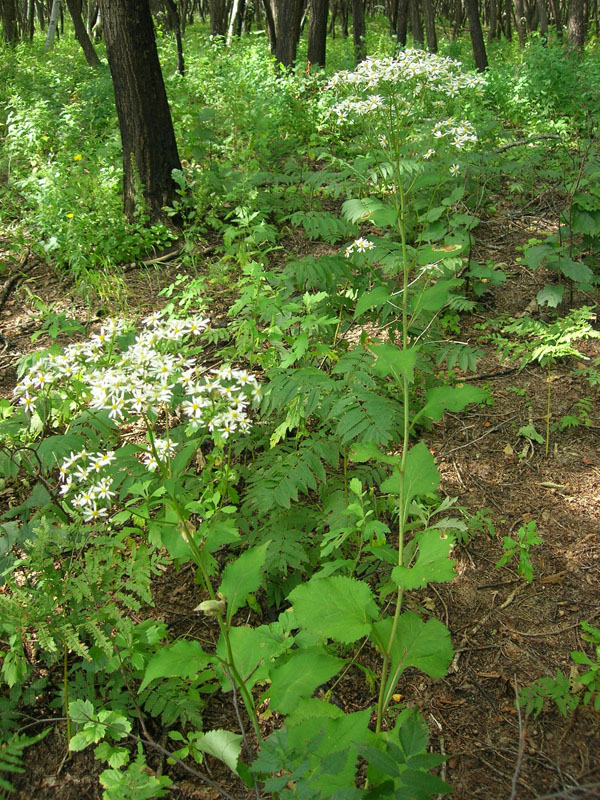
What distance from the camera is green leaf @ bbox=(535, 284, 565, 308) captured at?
12.5 feet

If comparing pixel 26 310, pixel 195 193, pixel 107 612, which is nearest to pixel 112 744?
pixel 107 612

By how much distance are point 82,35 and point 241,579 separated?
44.9 ft

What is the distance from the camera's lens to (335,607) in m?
1.62

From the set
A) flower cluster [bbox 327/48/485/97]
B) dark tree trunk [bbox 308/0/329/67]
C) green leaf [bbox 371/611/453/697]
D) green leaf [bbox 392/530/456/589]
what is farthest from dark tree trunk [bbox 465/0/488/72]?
green leaf [bbox 371/611/453/697]

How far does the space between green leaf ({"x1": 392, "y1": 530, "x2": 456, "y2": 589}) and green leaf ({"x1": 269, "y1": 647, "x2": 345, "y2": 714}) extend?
28 cm

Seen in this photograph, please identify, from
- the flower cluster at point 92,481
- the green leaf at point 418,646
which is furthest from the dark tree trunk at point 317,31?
the green leaf at point 418,646

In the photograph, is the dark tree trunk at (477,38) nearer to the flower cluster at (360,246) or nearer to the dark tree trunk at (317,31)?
the dark tree trunk at (317,31)

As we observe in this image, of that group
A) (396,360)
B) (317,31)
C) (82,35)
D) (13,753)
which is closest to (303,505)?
(396,360)

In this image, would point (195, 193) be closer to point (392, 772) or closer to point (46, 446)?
point (46, 446)

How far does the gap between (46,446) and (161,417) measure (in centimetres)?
117

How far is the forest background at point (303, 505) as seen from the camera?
168 cm

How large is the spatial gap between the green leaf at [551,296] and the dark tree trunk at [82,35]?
10741mm

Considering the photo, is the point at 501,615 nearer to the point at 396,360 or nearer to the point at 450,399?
the point at 450,399

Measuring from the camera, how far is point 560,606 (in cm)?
231
